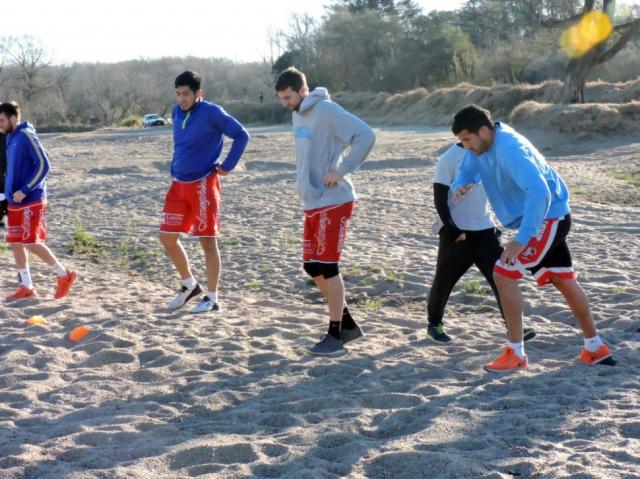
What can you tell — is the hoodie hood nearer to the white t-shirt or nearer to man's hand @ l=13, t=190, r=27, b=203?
the white t-shirt

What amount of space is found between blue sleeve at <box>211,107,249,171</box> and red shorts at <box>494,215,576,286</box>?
2.47 metres

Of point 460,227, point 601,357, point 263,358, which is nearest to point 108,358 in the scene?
point 263,358

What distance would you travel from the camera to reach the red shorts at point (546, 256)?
484 cm

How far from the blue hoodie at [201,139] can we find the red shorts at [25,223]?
1.39 m

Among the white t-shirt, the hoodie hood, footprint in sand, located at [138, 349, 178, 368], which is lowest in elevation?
footprint in sand, located at [138, 349, 178, 368]

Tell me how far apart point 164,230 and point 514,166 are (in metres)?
3.12

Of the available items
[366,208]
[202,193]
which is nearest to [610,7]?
[366,208]

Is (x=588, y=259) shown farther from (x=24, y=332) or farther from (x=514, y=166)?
(x=24, y=332)

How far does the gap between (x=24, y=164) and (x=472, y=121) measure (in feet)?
13.2

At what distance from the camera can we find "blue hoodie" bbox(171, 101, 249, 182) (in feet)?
21.8

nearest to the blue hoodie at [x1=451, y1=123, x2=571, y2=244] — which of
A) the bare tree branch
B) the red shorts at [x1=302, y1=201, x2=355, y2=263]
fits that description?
the red shorts at [x1=302, y1=201, x2=355, y2=263]

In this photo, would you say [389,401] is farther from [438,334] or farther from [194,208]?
[194,208]

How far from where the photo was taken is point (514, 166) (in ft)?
15.1

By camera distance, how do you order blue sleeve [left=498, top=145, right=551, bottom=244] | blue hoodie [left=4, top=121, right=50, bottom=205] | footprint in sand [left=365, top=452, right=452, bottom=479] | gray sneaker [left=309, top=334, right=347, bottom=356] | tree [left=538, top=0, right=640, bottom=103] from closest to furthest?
footprint in sand [left=365, top=452, right=452, bottom=479]
blue sleeve [left=498, top=145, right=551, bottom=244]
gray sneaker [left=309, top=334, right=347, bottom=356]
blue hoodie [left=4, top=121, right=50, bottom=205]
tree [left=538, top=0, right=640, bottom=103]
